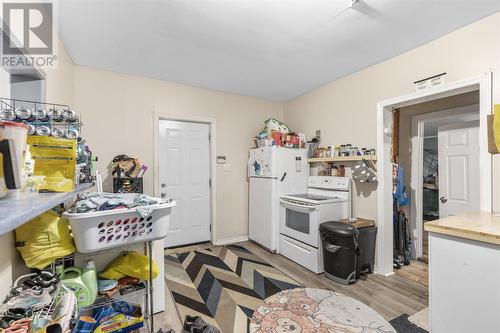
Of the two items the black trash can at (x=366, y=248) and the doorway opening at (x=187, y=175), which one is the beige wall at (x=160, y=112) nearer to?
the doorway opening at (x=187, y=175)

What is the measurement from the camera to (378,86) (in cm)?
266

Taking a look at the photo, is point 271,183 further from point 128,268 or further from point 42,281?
point 42,281

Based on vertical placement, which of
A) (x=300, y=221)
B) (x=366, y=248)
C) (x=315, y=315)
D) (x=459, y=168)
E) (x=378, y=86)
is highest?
(x=378, y=86)

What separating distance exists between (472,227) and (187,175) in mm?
3180

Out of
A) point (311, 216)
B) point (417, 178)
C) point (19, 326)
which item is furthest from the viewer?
point (417, 178)

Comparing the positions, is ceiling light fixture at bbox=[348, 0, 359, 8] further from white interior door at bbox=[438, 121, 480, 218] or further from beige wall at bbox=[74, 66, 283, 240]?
beige wall at bbox=[74, 66, 283, 240]

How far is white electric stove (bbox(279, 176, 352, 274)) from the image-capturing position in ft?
8.74

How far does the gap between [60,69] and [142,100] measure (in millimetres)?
1048

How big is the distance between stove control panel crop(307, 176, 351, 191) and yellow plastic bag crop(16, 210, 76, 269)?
110 inches

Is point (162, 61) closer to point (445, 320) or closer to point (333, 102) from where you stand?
point (333, 102)

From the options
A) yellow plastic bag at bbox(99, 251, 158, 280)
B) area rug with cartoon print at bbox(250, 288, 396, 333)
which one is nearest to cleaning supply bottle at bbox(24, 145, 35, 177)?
yellow plastic bag at bbox(99, 251, 158, 280)

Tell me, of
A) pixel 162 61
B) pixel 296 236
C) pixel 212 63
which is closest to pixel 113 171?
pixel 162 61

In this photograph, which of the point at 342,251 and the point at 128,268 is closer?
the point at 128,268

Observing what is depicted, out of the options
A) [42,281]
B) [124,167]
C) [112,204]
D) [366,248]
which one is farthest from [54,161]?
[366,248]
